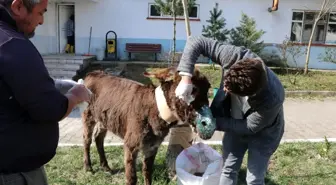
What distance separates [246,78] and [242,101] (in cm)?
58

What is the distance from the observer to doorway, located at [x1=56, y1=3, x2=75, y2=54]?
16077 millimetres

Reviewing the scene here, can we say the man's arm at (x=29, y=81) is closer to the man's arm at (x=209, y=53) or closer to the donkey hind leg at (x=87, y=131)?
the man's arm at (x=209, y=53)

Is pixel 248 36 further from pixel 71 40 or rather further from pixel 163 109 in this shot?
pixel 163 109

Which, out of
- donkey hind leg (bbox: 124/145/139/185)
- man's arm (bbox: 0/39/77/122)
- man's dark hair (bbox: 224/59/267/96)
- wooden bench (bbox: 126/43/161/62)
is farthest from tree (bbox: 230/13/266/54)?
man's arm (bbox: 0/39/77/122)

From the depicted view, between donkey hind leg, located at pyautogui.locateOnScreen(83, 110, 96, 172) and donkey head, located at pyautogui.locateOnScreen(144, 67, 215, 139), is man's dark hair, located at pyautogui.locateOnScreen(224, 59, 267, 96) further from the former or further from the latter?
donkey hind leg, located at pyautogui.locateOnScreen(83, 110, 96, 172)

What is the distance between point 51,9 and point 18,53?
600 inches

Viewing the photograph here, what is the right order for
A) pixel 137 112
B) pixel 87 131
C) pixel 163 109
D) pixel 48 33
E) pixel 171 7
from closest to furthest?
1. pixel 163 109
2. pixel 137 112
3. pixel 87 131
4. pixel 171 7
5. pixel 48 33

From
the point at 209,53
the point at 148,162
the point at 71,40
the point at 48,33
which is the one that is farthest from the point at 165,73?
the point at 71,40

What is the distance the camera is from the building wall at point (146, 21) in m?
15.8

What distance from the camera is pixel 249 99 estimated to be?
7.98 ft

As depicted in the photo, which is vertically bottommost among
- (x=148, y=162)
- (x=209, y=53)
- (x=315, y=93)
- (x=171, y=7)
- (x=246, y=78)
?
(x=315, y=93)

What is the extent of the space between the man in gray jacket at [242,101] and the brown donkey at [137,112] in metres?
0.19

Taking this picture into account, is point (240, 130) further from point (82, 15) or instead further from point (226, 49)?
point (82, 15)

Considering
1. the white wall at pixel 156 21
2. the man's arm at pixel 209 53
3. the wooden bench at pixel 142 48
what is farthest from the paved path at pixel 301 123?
the wooden bench at pixel 142 48
